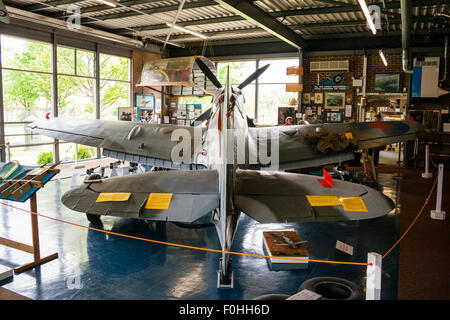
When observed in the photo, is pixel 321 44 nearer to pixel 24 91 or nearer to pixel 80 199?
pixel 24 91

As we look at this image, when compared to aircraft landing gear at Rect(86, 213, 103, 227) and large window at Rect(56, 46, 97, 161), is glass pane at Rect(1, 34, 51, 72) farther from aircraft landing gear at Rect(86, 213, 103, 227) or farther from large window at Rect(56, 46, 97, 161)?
aircraft landing gear at Rect(86, 213, 103, 227)

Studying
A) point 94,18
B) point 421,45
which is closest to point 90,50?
point 94,18

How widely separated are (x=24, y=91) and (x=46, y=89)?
2.90 feet

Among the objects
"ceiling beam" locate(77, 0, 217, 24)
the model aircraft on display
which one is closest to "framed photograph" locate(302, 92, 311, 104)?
"ceiling beam" locate(77, 0, 217, 24)

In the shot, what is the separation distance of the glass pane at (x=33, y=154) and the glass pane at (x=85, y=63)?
3638mm

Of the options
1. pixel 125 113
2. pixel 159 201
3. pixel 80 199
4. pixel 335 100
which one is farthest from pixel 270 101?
pixel 80 199

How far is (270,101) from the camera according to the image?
723 inches

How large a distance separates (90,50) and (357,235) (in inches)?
547

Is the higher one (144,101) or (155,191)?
(144,101)

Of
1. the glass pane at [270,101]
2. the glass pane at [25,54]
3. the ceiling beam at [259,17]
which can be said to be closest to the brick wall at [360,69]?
the glass pane at [270,101]

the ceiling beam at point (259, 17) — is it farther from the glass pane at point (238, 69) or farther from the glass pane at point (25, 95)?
the glass pane at point (25, 95)

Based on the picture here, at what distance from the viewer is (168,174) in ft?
14.5

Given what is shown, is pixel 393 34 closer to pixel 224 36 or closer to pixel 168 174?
pixel 224 36

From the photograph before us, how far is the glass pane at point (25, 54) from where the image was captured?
11.9m
